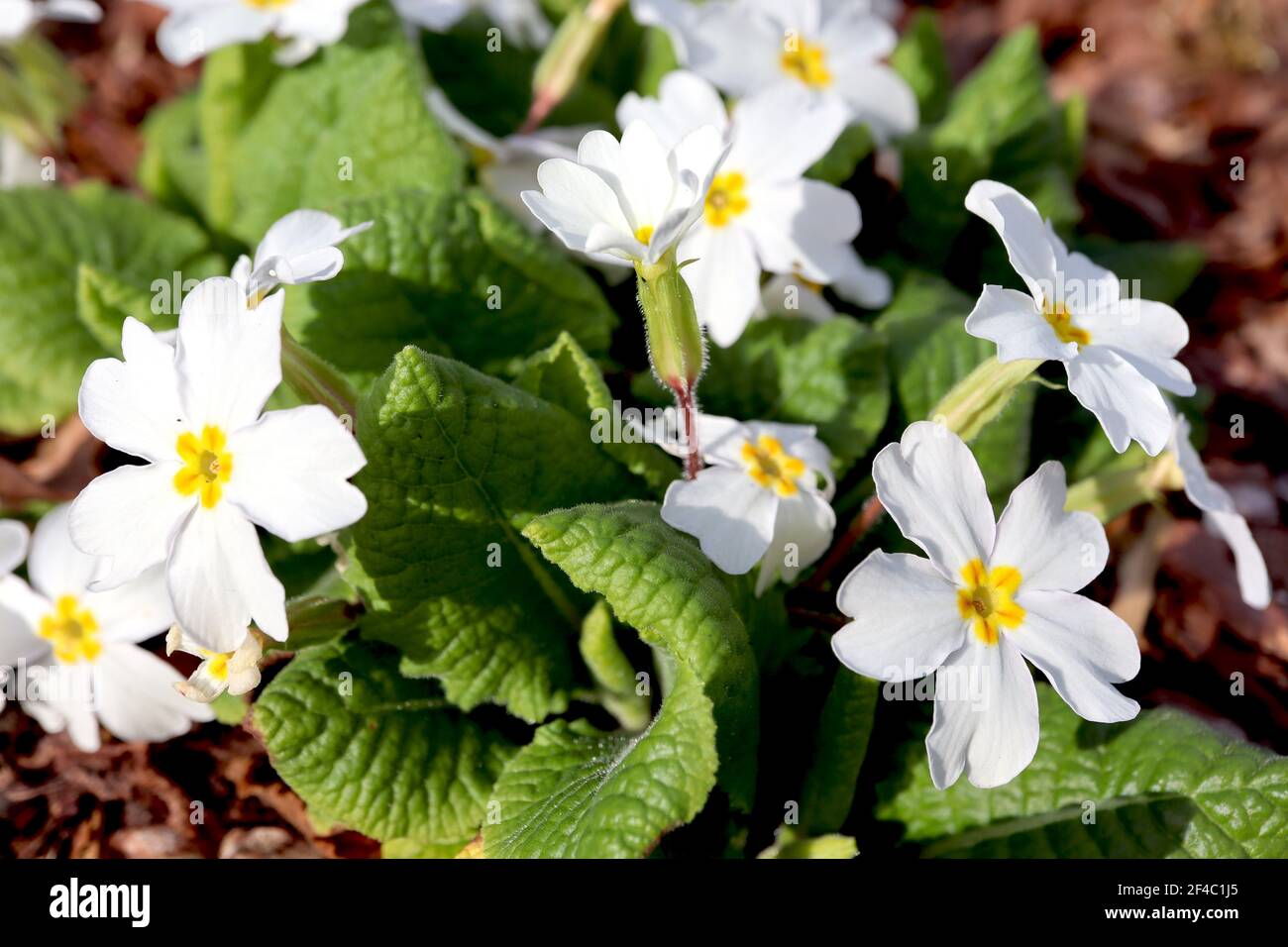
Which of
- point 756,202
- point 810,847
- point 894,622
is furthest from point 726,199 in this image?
point 810,847

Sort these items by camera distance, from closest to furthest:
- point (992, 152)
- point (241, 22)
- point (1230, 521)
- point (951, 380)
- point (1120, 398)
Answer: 1. point (1120, 398)
2. point (1230, 521)
3. point (951, 380)
4. point (241, 22)
5. point (992, 152)

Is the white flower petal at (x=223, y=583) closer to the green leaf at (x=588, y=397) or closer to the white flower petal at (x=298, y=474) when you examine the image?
the white flower petal at (x=298, y=474)

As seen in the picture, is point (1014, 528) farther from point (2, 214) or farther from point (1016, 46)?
point (2, 214)

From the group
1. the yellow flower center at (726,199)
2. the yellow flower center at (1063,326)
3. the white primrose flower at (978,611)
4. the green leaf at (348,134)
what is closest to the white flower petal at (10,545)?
the green leaf at (348,134)

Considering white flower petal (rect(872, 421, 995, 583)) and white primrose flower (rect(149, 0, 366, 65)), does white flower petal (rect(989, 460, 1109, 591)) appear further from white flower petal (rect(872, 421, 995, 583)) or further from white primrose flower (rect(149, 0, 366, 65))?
white primrose flower (rect(149, 0, 366, 65))

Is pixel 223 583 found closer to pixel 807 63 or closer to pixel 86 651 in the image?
pixel 86 651

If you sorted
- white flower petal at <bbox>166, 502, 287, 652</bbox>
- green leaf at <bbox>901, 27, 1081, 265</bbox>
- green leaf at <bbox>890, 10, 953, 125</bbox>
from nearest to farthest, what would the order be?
white flower petal at <bbox>166, 502, 287, 652</bbox> < green leaf at <bbox>901, 27, 1081, 265</bbox> < green leaf at <bbox>890, 10, 953, 125</bbox>

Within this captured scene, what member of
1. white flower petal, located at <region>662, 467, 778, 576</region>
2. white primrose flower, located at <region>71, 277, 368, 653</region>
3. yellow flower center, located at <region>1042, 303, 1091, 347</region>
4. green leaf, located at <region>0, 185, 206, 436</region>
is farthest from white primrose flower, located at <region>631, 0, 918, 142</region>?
white primrose flower, located at <region>71, 277, 368, 653</region>

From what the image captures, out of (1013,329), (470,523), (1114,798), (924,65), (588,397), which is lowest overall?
(1114,798)
